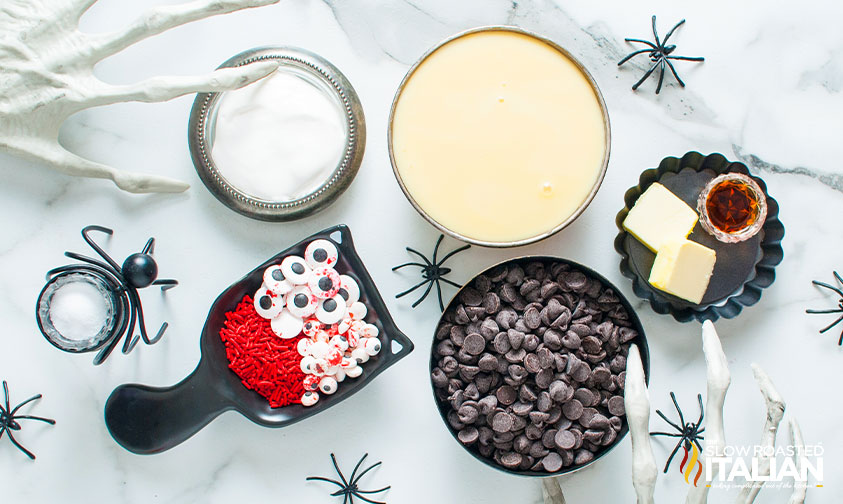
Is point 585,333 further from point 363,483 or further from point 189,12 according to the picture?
point 189,12

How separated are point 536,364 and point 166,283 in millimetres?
745

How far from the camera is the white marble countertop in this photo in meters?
1.43

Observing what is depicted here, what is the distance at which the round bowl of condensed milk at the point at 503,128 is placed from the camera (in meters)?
1.25

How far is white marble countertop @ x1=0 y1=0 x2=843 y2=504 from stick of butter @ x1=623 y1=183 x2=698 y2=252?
0.11 m

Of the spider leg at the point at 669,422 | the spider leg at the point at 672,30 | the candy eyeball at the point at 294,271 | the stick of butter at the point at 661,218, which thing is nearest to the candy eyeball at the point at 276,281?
the candy eyeball at the point at 294,271

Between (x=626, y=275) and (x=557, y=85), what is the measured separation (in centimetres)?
42

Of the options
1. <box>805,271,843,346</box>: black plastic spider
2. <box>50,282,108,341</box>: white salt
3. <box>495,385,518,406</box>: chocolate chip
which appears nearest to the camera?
<box>50,282,108,341</box>: white salt

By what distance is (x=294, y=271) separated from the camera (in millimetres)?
1319

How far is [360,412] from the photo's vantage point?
57.0 inches

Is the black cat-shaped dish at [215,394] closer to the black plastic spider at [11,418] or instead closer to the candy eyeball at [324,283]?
the candy eyeball at [324,283]

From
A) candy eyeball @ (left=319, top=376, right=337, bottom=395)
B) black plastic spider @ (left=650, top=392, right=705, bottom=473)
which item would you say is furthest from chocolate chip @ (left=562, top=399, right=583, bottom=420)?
candy eyeball @ (left=319, top=376, right=337, bottom=395)

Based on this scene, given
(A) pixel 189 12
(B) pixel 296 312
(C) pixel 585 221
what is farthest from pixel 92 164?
(C) pixel 585 221

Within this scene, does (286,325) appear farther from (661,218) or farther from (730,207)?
(730,207)

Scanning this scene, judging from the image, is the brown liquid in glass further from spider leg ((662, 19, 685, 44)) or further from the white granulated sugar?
the white granulated sugar
